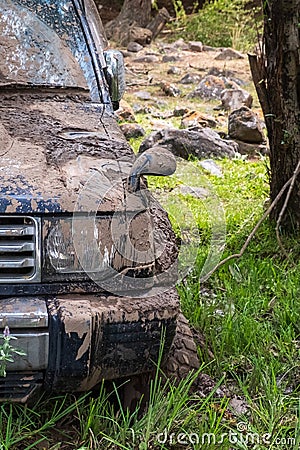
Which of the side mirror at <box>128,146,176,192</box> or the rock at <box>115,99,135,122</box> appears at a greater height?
the side mirror at <box>128,146,176,192</box>

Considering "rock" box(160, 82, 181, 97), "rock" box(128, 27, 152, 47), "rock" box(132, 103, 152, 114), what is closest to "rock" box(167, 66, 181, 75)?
"rock" box(160, 82, 181, 97)

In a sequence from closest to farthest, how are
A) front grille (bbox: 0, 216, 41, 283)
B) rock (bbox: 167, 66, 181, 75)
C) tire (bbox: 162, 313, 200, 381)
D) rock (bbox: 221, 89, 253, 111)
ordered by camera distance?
front grille (bbox: 0, 216, 41, 283)
tire (bbox: 162, 313, 200, 381)
rock (bbox: 221, 89, 253, 111)
rock (bbox: 167, 66, 181, 75)

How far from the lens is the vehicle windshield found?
11.0ft

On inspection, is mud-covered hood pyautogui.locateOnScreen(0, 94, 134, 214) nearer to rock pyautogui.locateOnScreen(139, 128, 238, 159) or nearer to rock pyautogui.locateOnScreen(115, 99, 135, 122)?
rock pyautogui.locateOnScreen(139, 128, 238, 159)

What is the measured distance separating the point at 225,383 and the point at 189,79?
9.11 meters

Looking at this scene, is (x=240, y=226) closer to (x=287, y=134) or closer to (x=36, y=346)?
(x=287, y=134)

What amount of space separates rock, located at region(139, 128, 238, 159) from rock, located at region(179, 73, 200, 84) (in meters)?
4.25

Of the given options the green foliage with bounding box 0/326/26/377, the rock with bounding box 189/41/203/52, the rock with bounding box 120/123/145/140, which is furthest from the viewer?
the rock with bounding box 189/41/203/52

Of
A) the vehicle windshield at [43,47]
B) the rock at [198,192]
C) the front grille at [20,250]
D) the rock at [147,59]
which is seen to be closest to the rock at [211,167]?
the rock at [198,192]

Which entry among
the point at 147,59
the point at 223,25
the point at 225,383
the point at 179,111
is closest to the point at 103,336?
the point at 225,383

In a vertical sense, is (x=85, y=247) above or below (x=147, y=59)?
above

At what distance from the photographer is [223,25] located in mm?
15531

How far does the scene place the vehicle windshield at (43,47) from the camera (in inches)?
132

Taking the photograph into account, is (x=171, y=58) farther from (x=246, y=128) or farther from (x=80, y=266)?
(x=80, y=266)
